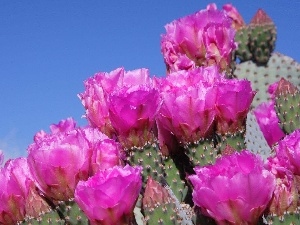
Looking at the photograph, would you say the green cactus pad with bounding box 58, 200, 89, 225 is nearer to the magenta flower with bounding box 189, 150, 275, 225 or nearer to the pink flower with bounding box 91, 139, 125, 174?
the pink flower with bounding box 91, 139, 125, 174

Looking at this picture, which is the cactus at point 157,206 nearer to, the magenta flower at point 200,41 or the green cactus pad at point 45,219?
the green cactus pad at point 45,219

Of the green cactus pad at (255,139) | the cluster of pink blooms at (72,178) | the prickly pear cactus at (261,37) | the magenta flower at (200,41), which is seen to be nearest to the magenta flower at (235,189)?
the cluster of pink blooms at (72,178)

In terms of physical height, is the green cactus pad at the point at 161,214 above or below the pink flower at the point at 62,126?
below

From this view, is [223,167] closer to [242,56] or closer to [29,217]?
[29,217]

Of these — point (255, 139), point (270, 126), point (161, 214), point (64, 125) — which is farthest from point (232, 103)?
point (255, 139)

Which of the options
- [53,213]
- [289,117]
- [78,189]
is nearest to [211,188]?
[78,189]
